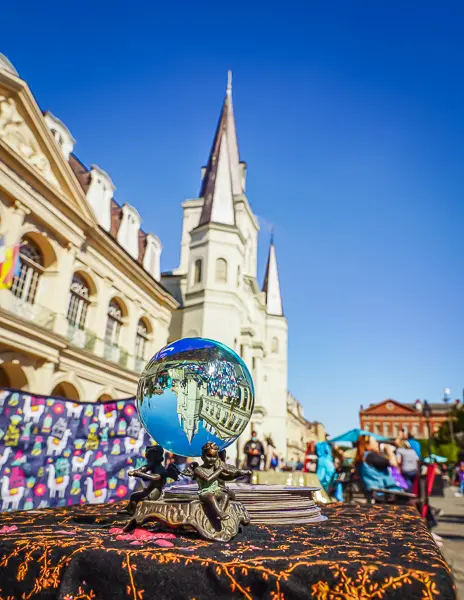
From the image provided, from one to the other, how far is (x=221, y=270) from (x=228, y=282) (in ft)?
3.38

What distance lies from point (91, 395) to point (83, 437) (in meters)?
12.4

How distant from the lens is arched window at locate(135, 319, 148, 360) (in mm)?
24250

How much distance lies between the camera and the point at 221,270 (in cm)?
3016

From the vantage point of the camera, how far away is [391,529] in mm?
2703

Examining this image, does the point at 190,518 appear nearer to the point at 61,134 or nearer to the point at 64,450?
the point at 64,450

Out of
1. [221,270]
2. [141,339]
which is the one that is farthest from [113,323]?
[221,270]

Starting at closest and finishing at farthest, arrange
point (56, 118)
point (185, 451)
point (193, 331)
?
point (185, 451) → point (56, 118) → point (193, 331)

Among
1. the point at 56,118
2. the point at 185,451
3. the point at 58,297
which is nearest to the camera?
the point at 185,451

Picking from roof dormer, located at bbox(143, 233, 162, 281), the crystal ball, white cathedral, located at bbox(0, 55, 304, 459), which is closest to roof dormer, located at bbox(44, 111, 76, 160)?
white cathedral, located at bbox(0, 55, 304, 459)

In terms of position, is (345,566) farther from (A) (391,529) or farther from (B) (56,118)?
(B) (56,118)

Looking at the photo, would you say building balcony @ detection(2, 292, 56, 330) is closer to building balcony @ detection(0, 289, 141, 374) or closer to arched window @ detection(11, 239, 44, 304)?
building balcony @ detection(0, 289, 141, 374)

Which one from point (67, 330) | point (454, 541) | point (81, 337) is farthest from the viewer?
point (81, 337)

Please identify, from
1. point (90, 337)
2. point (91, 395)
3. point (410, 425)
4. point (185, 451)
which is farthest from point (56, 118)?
point (410, 425)

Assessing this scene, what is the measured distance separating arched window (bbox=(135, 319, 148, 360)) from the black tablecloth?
22.3m
